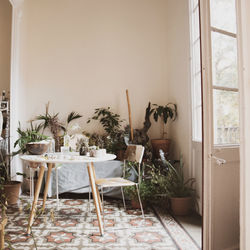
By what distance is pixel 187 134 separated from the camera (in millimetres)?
3926

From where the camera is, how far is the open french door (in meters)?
2.07

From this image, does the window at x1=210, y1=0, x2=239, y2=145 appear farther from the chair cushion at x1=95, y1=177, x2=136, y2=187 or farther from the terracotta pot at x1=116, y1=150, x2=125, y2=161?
the terracotta pot at x1=116, y1=150, x2=125, y2=161

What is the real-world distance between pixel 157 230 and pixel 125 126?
2.61 m

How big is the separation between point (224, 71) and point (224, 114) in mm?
379

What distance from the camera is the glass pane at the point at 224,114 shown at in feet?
7.20

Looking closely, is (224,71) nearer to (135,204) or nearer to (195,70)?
(195,70)

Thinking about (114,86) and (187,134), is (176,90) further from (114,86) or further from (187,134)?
(114,86)

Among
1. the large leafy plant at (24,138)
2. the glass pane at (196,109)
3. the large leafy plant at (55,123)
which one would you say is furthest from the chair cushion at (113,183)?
the large leafy plant at (55,123)

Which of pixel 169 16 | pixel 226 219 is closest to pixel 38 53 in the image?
pixel 169 16

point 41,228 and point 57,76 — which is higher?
point 57,76

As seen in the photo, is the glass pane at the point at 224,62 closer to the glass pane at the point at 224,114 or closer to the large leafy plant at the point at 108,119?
the glass pane at the point at 224,114

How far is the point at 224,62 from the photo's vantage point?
7.31 feet

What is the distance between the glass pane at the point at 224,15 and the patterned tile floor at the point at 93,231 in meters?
2.04

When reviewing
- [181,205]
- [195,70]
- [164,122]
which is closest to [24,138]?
[164,122]
